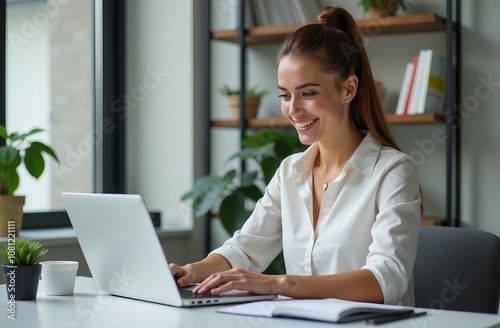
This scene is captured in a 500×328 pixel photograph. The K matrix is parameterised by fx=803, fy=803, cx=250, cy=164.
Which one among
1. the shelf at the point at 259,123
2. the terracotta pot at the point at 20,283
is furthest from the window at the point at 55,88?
the terracotta pot at the point at 20,283

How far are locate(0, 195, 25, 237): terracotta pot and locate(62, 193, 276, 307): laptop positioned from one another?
123cm

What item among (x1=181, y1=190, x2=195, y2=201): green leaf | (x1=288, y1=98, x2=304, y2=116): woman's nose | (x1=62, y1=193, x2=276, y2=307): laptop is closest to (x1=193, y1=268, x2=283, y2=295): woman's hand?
(x1=62, y1=193, x2=276, y2=307): laptop

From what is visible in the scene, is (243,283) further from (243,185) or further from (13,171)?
(243,185)

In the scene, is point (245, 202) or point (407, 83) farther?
point (245, 202)

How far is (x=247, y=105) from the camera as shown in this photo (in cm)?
358

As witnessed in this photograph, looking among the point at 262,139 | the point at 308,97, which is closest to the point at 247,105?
the point at 262,139

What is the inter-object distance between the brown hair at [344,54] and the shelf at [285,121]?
1084 millimetres

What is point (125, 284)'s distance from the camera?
1.68 metres

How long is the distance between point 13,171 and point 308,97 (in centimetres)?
142

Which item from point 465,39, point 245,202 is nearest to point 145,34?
point 245,202

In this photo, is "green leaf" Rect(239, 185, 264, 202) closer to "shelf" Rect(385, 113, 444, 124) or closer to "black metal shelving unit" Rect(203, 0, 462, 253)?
"black metal shelving unit" Rect(203, 0, 462, 253)

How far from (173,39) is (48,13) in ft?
1.90

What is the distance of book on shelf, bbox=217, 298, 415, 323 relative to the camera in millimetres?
1390

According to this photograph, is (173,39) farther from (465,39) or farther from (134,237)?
(134,237)
